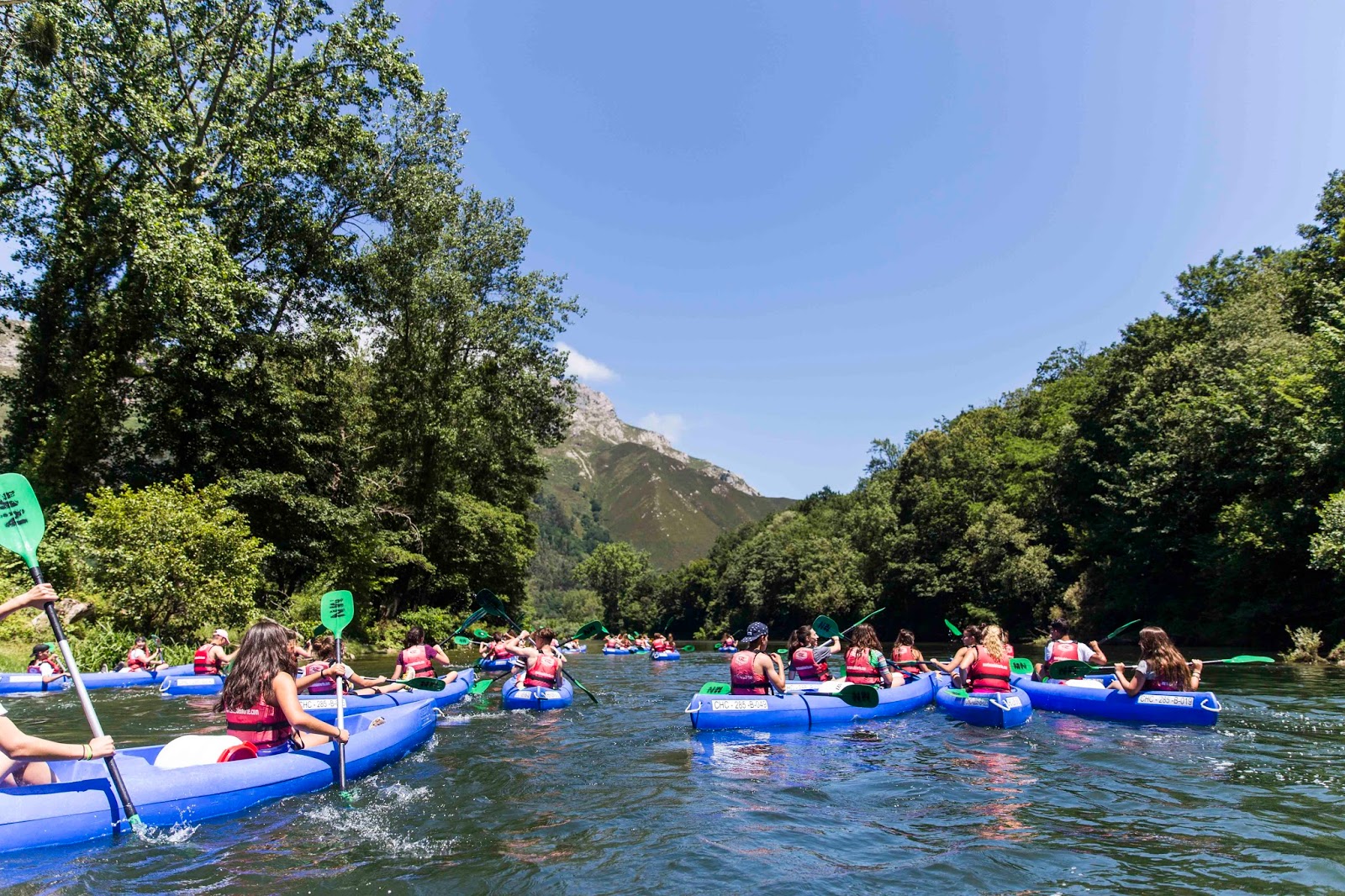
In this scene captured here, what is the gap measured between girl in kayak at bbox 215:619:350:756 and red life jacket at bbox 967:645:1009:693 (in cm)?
806

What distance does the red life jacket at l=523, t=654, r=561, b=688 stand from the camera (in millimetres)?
12000

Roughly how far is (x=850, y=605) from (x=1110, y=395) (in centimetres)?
2316

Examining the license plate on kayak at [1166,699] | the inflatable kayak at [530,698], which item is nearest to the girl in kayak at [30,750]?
the inflatable kayak at [530,698]

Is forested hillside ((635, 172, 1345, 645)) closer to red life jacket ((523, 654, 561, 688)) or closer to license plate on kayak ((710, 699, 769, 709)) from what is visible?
license plate on kayak ((710, 699, 769, 709))

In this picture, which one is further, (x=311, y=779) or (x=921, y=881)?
(x=311, y=779)

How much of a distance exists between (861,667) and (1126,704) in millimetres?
3369

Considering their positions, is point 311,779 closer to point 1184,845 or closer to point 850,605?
point 1184,845

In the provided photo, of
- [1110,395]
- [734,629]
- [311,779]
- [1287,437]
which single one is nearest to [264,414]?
[311,779]

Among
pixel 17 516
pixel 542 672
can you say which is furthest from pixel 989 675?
pixel 17 516

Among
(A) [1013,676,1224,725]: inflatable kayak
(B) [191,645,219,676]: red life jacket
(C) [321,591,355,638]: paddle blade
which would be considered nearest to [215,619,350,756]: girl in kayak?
(C) [321,591,355,638]: paddle blade

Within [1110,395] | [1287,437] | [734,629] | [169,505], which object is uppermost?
[1110,395]

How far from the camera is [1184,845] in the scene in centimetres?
512

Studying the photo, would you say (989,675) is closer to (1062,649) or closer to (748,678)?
(1062,649)

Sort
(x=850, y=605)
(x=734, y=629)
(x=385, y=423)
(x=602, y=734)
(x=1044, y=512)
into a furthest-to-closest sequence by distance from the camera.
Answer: (x=734, y=629) < (x=850, y=605) < (x=1044, y=512) < (x=385, y=423) < (x=602, y=734)
